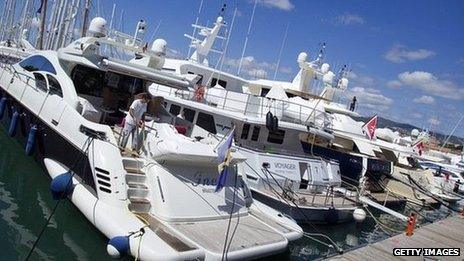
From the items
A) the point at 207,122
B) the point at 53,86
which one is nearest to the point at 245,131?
the point at 207,122

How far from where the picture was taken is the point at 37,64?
14461 mm

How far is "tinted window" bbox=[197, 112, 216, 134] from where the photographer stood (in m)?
16.7

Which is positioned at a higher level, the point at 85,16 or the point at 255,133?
the point at 85,16

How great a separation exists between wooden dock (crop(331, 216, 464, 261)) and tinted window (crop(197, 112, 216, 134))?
7.41 metres

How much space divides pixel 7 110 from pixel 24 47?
23008 millimetres

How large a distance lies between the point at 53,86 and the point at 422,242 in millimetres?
11783

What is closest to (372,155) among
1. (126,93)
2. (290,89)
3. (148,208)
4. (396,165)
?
(396,165)

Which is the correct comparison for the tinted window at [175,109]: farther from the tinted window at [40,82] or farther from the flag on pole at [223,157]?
the flag on pole at [223,157]

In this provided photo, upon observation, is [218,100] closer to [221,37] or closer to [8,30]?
[221,37]

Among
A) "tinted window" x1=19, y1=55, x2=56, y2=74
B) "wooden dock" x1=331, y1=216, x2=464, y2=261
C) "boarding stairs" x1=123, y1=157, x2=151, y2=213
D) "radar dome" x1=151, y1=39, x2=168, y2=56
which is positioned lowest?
"wooden dock" x1=331, y1=216, x2=464, y2=261

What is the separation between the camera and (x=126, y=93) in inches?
576

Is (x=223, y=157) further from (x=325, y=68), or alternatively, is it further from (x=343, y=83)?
(x=343, y=83)

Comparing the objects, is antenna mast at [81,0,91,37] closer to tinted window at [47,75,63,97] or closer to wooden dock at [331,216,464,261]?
tinted window at [47,75,63,97]

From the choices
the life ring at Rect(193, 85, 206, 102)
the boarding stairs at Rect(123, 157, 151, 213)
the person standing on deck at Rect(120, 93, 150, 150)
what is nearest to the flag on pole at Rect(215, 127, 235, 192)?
the boarding stairs at Rect(123, 157, 151, 213)
